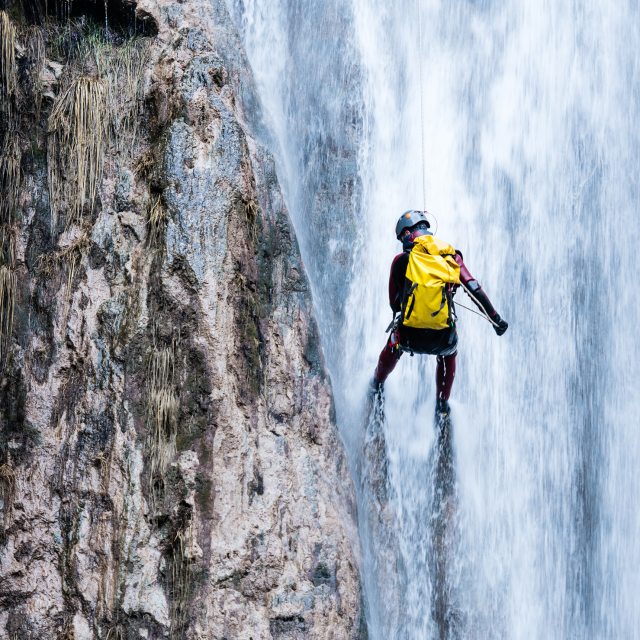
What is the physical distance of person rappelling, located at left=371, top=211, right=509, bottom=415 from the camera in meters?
4.64

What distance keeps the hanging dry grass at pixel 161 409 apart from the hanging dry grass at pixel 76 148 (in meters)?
1.49

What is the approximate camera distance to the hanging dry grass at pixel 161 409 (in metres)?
4.51

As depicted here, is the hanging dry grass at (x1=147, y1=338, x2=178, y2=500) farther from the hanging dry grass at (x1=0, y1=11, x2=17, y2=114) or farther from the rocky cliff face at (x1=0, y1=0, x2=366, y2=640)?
the hanging dry grass at (x1=0, y1=11, x2=17, y2=114)

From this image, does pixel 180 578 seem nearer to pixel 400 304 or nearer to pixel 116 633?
pixel 116 633

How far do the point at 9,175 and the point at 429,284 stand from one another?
146 inches

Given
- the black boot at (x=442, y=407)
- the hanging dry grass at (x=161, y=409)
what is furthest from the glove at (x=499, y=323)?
the hanging dry grass at (x=161, y=409)

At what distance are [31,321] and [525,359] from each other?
5369mm

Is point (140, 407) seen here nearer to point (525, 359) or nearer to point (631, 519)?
point (525, 359)

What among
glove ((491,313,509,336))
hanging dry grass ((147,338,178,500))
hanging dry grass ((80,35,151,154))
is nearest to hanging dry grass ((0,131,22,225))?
hanging dry grass ((80,35,151,154))

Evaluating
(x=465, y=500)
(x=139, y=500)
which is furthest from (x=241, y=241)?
(x=465, y=500)

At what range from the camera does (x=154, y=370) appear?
4.68 meters

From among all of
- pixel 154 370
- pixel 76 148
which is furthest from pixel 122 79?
pixel 154 370

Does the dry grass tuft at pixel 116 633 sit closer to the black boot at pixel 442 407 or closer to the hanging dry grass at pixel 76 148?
the hanging dry grass at pixel 76 148

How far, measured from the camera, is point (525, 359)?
7211mm
